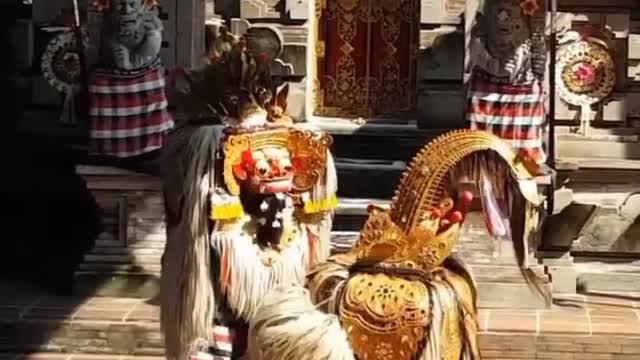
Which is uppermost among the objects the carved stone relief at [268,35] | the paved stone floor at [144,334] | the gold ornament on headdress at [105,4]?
the gold ornament on headdress at [105,4]

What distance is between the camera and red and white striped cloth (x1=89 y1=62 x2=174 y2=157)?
34.4 feet

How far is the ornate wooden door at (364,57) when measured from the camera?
42.7 ft

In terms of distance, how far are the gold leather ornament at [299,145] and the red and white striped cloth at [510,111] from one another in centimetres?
459

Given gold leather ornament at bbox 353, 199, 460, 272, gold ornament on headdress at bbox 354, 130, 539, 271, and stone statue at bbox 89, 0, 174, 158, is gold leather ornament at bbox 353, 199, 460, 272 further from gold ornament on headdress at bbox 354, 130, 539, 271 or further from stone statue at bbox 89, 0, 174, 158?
stone statue at bbox 89, 0, 174, 158

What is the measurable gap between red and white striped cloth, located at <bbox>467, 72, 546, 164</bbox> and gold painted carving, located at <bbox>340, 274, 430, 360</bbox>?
5.25 metres

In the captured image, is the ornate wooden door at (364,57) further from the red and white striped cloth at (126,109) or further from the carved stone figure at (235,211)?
the carved stone figure at (235,211)

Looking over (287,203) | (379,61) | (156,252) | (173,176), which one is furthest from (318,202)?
(379,61)

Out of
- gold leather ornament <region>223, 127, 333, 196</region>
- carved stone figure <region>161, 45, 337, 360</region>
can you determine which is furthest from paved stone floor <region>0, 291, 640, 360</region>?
gold leather ornament <region>223, 127, 333, 196</region>

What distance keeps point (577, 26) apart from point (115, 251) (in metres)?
3.93

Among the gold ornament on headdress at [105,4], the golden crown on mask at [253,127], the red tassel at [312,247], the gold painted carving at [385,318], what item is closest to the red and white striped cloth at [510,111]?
the gold ornament on headdress at [105,4]

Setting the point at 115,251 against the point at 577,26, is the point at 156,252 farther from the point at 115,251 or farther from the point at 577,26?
the point at 577,26

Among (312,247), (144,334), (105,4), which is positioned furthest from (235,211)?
(105,4)

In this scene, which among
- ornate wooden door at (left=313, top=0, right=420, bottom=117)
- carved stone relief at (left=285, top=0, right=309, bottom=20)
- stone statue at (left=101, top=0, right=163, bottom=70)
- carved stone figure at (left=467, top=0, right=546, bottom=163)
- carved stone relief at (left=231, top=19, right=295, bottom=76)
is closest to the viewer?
stone statue at (left=101, top=0, right=163, bottom=70)

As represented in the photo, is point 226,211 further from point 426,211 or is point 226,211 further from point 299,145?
point 426,211
